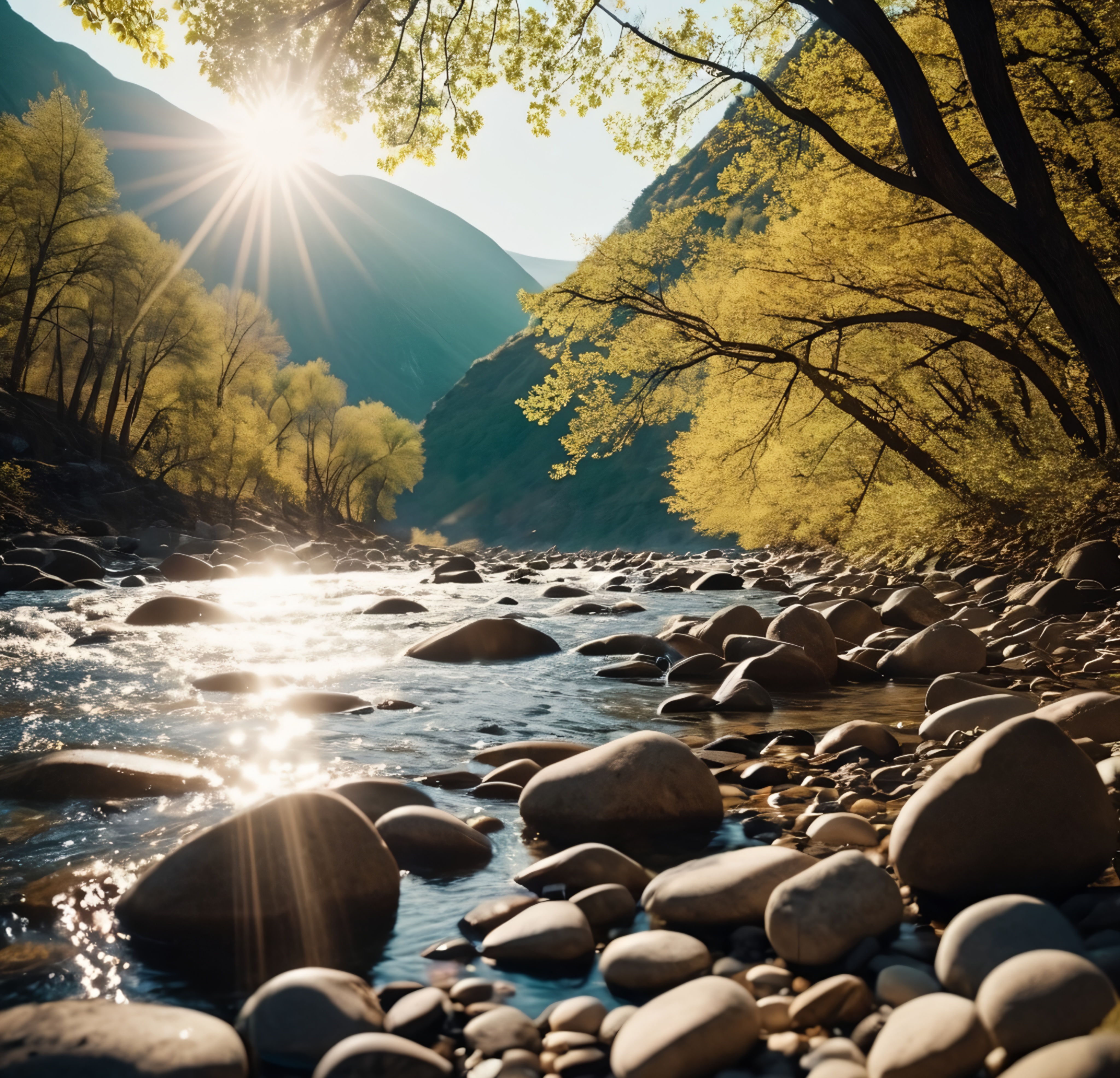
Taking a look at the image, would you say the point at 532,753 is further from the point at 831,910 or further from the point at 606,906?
the point at 831,910

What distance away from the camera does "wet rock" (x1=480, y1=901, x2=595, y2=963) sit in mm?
2520

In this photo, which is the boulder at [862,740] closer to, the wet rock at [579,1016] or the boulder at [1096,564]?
the wet rock at [579,1016]

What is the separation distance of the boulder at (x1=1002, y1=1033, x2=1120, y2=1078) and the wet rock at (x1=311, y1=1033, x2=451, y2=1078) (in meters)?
1.22

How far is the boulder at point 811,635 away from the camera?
7.13m

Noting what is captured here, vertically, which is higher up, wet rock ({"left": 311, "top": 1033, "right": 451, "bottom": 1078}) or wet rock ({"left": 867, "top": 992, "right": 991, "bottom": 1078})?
wet rock ({"left": 867, "top": 992, "right": 991, "bottom": 1078})

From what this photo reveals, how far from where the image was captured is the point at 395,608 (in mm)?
13227

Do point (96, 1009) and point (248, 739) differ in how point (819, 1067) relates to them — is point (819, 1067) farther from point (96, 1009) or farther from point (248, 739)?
→ point (248, 739)

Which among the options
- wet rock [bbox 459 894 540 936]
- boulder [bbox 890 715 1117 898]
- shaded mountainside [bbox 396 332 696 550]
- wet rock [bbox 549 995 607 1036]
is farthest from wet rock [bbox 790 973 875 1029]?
shaded mountainside [bbox 396 332 696 550]

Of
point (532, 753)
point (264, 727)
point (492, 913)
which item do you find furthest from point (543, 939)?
point (264, 727)

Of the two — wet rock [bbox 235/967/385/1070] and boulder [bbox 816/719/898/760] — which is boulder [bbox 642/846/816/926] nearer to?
wet rock [bbox 235/967/385/1070]

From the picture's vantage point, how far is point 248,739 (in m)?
5.21

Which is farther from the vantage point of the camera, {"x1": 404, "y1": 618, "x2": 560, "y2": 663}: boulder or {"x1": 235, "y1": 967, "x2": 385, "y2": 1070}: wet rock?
{"x1": 404, "y1": 618, "x2": 560, "y2": 663}: boulder

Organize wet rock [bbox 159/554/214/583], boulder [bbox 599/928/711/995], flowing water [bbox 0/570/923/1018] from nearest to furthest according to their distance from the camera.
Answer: boulder [bbox 599/928/711/995] < flowing water [bbox 0/570/923/1018] < wet rock [bbox 159/554/214/583]

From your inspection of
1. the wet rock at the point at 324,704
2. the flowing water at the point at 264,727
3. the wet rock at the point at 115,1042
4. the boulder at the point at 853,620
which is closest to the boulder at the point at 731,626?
the boulder at the point at 853,620
